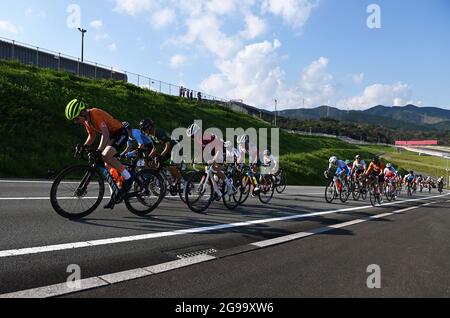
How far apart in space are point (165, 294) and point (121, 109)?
25.6 meters

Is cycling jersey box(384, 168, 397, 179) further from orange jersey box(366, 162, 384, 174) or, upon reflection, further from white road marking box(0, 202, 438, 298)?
white road marking box(0, 202, 438, 298)

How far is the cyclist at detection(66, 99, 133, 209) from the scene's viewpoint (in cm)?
597

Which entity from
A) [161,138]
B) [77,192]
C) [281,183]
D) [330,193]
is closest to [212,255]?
[77,192]

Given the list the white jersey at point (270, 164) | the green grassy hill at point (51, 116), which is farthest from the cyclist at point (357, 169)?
the green grassy hill at point (51, 116)

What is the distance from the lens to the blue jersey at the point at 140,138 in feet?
25.8

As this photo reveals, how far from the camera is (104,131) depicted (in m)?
6.21

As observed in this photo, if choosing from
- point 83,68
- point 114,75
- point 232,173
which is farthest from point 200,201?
point 114,75

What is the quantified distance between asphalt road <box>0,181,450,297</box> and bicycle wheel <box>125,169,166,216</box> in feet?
0.61

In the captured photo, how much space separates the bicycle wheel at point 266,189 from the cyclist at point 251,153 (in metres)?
0.34

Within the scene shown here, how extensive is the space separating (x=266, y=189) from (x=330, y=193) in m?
3.39

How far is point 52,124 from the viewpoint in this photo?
62.2 ft

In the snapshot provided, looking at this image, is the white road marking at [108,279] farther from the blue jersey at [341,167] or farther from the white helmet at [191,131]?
the blue jersey at [341,167]

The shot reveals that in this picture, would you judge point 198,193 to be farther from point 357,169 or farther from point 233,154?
point 357,169
